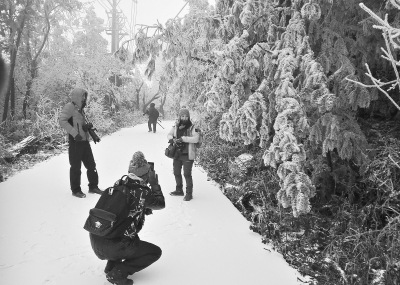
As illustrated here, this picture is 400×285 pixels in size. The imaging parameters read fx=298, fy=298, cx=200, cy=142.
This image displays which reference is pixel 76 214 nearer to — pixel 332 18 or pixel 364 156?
pixel 364 156

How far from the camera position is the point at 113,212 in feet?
9.16

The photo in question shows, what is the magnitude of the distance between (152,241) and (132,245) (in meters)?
1.27

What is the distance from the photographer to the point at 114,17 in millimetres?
33406

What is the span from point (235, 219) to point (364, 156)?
225 cm

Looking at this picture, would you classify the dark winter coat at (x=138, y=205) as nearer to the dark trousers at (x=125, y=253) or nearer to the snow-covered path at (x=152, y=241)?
the dark trousers at (x=125, y=253)

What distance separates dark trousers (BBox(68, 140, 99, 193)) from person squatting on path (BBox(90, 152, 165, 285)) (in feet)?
9.31

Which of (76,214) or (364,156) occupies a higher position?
(364,156)

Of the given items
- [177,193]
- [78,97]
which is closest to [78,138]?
[78,97]

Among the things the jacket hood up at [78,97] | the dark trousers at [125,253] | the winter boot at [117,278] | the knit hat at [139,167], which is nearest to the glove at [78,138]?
the jacket hood up at [78,97]

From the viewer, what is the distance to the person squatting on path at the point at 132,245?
9.41 ft

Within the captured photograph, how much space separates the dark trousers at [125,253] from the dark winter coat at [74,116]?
9.97 ft

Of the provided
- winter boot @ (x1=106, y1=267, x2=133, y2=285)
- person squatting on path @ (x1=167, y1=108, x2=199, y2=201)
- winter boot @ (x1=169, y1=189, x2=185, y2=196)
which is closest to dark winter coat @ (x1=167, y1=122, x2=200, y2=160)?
person squatting on path @ (x1=167, y1=108, x2=199, y2=201)

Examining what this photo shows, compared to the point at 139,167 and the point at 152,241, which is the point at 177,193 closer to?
the point at 152,241

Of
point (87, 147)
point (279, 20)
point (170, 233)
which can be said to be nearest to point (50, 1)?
point (87, 147)
